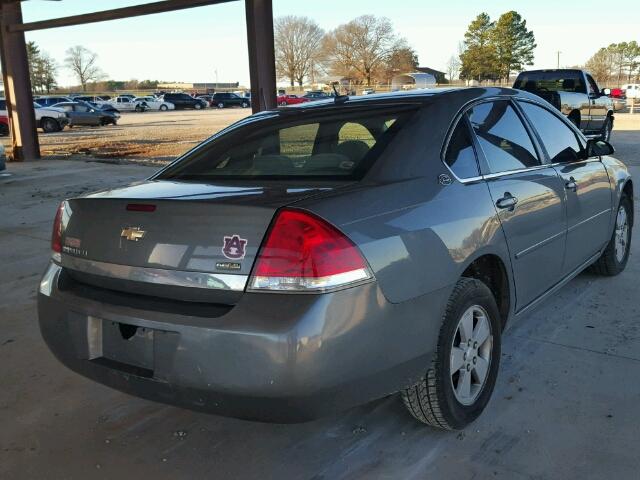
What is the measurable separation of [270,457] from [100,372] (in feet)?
2.67

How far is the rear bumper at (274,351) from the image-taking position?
2143 millimetres

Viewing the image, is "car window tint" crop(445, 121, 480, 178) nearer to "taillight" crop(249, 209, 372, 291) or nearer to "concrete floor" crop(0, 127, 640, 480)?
"taillight" crop(249, 209, 372, 291)

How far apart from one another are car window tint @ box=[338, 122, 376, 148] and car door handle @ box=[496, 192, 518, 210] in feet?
2.28

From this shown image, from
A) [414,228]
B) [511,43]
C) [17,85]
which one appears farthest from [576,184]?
[511,43]

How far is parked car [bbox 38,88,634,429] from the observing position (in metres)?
2.18

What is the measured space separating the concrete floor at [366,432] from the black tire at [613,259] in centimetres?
97

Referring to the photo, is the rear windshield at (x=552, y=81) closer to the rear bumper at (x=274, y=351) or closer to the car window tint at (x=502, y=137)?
the car window tint at (x=502, y=137)

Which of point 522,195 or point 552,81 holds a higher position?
point 552,81

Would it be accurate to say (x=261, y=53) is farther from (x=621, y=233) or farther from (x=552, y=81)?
(x=552, y=81)

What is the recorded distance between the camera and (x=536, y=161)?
3604 mm

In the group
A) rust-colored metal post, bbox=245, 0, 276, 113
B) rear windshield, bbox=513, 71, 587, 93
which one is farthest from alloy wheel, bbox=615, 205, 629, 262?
rear windshield, bbox=513, 71, 587, 93

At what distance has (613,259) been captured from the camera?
4.89 meters

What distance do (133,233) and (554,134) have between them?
2815 millimetres

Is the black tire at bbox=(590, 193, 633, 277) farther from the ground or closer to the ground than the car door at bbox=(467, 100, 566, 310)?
closer to the ground
